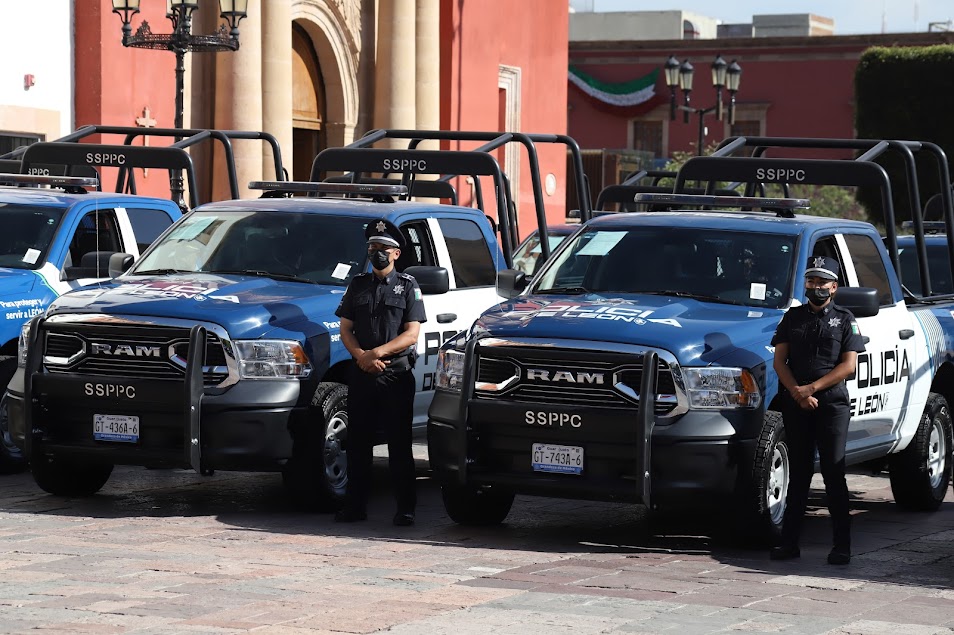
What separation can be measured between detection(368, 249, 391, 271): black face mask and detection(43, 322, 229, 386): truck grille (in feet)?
3.37

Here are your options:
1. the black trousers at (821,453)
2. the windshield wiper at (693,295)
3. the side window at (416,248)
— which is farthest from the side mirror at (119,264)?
the black trousers at (821,453)

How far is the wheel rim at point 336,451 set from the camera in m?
11.1

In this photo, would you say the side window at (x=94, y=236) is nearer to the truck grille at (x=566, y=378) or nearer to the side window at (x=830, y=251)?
the truck grille at (x=566, y=378)

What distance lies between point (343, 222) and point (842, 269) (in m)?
3.26

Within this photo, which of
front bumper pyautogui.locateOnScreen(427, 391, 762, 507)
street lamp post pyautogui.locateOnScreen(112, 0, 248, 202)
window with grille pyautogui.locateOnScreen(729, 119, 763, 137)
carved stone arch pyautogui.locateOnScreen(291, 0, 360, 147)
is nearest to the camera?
front bumper pyautogui.locateOnScreen(427, 391, 762, 507)

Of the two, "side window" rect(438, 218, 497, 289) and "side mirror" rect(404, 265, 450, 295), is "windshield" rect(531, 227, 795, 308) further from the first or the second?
"side window" rect(438, 218, 497, 289)

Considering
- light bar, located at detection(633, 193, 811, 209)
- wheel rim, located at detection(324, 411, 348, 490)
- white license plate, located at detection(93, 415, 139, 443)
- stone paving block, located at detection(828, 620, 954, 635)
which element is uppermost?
light bar, located at detection(633, 193, 811, 209)

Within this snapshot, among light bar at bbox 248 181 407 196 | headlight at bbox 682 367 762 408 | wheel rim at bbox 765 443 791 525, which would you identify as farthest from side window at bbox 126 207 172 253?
wheel rim at bbox 765 443 791 525

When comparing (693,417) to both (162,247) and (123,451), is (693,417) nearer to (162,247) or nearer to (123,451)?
(123,451)

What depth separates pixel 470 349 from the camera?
1010cm

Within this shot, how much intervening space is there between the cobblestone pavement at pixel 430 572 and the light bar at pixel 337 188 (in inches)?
86.2

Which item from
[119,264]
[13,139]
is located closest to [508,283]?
[119,264]

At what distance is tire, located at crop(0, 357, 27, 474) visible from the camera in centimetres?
1228

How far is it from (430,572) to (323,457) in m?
2.07
